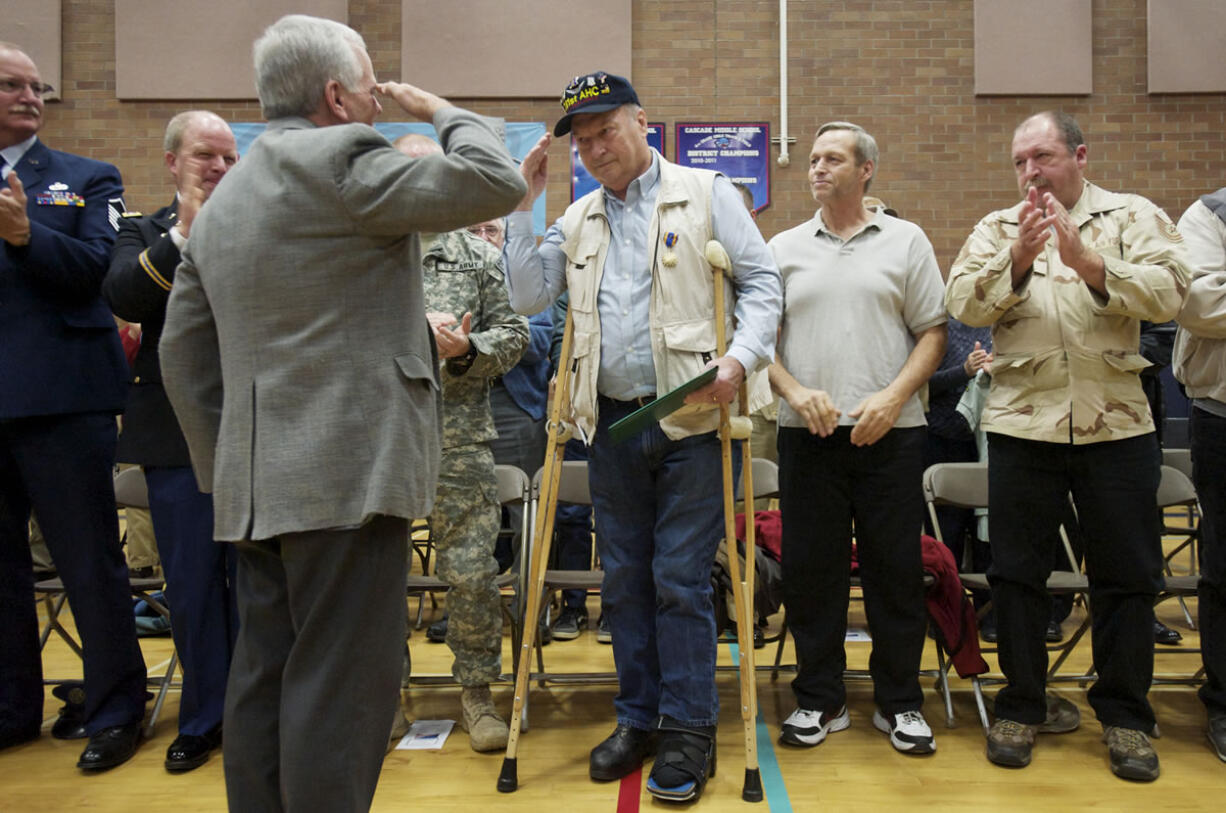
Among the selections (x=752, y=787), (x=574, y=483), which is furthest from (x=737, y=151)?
(x=752, y=787)

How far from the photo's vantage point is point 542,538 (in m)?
2.85

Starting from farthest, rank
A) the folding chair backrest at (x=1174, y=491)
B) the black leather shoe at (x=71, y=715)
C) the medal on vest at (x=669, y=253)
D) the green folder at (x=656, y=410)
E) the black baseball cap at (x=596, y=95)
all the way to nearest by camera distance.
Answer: the folding chair backrest at (x=1174, y=491) → the black leather shoe at (x=71, y=715) → the medal on vest at (x=669, y=253) → the black baseball cap at (x=596, y=95) → the green folder at (x=656, y=410)

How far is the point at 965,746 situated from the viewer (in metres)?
3.07

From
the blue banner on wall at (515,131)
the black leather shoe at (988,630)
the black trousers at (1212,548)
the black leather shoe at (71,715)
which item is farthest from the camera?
the blue banner on wall at (515,131)

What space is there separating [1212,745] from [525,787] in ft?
7.16

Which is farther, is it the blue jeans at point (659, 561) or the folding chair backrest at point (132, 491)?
the folding chair backrest at point (132, 491)

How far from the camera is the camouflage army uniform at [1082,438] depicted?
283 cm

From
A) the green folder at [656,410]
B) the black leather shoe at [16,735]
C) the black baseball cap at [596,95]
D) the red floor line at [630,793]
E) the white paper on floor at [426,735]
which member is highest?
the black baseball cap at [596,95]

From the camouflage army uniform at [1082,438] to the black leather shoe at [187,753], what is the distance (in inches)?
99.2

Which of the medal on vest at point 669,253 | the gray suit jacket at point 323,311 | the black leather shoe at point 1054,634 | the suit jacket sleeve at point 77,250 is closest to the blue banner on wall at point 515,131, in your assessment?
the suit jacket sleeve at point 77,250

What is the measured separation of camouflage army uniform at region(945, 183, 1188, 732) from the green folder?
3.65ft

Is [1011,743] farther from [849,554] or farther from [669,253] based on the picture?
[669,253]

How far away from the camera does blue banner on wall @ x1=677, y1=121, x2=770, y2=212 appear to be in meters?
7.70

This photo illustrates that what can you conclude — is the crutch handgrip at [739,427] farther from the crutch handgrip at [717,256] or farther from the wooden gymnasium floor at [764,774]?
the wooden gymnasium floor at [764,774]
